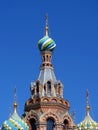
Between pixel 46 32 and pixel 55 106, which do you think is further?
pixel 46 32

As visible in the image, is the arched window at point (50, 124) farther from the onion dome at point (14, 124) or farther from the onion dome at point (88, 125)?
the onion dome at point (88, 125)

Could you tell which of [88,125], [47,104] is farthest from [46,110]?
[88,125]

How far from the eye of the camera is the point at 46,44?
7262 centimetres

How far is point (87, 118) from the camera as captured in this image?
7031cm

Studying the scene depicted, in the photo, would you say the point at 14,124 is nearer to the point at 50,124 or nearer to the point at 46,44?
the point at 50,124

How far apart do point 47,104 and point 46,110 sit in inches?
21.6

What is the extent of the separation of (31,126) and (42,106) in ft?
6.65

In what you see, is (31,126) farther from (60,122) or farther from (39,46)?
(39,46)

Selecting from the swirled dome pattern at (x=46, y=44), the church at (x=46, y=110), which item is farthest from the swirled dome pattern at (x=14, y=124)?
the swirled dome pattern at (x=46, y=44)

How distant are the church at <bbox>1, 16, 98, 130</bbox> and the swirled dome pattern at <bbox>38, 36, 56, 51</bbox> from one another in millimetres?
1318

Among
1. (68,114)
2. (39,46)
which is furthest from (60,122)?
(39,46)

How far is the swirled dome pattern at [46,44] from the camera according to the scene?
72562 mm

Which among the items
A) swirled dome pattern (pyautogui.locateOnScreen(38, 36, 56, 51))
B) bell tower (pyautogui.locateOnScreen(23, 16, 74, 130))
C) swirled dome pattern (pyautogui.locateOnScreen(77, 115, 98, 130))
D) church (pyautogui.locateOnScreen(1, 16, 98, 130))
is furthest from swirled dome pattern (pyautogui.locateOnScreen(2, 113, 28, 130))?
swirled dome pattern (pyautogui.locateOnScreen(38, 36, 56, 51))

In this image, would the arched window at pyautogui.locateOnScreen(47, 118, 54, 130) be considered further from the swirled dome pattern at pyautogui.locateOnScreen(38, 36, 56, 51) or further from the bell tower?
the swirled dome pattern at pyautogui.locateOnScreen(38, 36, 56, 51)
